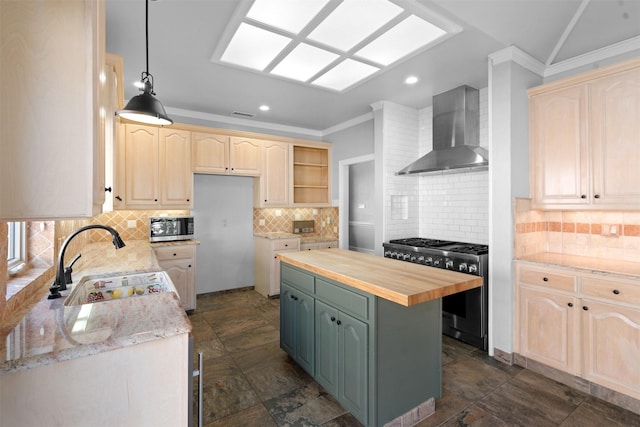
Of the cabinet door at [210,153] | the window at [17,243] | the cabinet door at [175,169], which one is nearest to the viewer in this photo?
the window at [17,243]

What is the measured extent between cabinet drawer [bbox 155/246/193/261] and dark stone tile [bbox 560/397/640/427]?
381 cm

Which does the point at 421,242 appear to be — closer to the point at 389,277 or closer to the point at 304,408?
the point at 389,277

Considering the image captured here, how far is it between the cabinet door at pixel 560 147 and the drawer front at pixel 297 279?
218 centimetres

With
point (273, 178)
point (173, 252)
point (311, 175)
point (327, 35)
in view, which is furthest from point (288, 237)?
point (327, 35)

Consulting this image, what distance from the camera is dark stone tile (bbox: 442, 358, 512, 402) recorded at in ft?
7.40

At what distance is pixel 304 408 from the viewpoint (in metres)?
2.06

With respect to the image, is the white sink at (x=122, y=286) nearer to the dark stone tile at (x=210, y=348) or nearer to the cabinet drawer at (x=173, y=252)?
the dark stone tile at (x=210, y=348)

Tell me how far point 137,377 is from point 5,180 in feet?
2.46

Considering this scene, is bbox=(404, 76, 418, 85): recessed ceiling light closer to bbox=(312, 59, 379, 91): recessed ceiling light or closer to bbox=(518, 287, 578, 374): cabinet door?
bbox=(312, 59, 379, 91): recessed ceiling light

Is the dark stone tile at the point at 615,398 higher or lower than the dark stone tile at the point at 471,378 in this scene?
higher

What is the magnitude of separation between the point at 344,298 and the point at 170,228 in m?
2.89

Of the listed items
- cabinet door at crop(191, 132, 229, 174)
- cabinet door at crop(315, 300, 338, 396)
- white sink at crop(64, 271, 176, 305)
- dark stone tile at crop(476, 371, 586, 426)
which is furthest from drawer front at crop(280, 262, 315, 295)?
cabinet door at crop(191, 132, 229, 174)

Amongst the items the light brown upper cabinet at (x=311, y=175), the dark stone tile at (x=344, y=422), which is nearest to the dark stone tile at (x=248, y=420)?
the dark stone tile at (x=344, y=422)

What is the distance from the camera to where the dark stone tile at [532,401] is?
1979 mm
